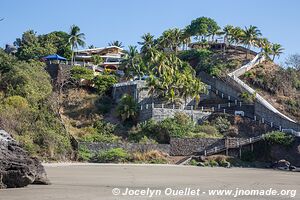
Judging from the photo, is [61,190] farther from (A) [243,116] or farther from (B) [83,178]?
(A) [243,116]

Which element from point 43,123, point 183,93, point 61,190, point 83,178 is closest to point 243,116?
point 183,93

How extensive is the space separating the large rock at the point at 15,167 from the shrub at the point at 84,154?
18.2 metres

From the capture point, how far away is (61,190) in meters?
16.4

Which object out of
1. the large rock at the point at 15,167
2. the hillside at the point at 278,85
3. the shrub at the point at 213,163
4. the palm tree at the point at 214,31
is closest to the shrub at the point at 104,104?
the shrub at the point at 213,163

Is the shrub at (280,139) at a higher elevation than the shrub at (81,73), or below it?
below

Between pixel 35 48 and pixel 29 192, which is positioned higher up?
pixel 35 48

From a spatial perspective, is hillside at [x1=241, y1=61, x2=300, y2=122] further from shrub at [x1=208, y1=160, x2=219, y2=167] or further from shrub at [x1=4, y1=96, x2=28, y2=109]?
shrub at [x1=4, y1=96, x2=28, y2=109]

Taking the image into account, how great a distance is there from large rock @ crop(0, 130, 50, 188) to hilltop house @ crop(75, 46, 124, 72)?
43.5 meters

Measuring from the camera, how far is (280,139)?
4050cm

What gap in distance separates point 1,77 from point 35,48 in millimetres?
15999

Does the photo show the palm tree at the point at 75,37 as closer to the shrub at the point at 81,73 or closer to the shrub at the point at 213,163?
the shrub at the point at 81,73

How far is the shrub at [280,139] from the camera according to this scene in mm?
40156
